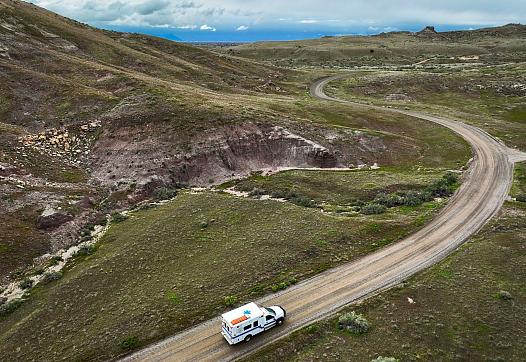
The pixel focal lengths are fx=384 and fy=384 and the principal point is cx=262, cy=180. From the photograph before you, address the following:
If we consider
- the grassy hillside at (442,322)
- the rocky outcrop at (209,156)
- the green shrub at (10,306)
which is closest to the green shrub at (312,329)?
the grassy hillside at (442,322)

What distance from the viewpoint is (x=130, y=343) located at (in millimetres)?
32406

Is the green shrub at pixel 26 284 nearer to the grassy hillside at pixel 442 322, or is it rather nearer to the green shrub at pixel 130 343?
the green shrub at pixel 130 343

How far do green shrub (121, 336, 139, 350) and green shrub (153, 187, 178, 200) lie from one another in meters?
32.7

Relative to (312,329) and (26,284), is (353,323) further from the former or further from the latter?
(26,284)

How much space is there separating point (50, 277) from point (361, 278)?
34.5 metres

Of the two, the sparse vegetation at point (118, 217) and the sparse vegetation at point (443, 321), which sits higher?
the sparse vegetation at point (118, 217)

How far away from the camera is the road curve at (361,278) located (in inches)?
1246

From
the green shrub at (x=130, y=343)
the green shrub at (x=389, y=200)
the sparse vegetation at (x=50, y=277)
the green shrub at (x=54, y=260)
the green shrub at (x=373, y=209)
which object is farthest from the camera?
the green shrub at (x=389, y=200)

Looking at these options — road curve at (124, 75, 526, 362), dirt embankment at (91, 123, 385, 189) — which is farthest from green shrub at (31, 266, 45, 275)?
dirt embankment at (91, 123, 385, 189)

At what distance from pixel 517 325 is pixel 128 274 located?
3786 cm

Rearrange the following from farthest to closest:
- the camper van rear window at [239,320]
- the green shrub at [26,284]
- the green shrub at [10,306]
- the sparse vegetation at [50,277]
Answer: the sparse vegetation at [50,277] < the green shrub at [26,284] < the green shrub at [10,306] < the camper van rear window at [239,320]

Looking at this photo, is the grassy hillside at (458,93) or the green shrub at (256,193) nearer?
the green shrub at (256,193)

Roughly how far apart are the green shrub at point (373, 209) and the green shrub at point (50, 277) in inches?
1571

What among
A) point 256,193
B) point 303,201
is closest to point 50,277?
point 256,193
